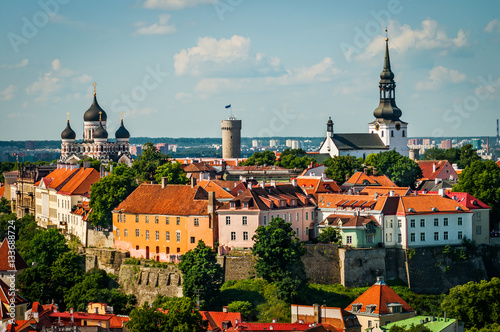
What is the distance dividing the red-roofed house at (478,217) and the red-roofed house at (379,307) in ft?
43.2

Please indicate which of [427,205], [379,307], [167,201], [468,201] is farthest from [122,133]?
[379,307]

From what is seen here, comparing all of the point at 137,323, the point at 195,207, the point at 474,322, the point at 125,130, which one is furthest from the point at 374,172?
the point at 125,130

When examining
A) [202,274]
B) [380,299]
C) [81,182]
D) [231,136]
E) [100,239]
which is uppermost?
[231,136]

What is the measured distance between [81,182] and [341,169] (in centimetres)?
2587

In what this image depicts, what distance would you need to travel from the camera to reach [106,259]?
79938 mm

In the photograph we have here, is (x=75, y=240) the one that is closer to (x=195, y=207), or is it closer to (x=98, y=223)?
(x=98, y=223)

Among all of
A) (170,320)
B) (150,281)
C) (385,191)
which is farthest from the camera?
(385,191)

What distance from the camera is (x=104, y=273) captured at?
7862cm

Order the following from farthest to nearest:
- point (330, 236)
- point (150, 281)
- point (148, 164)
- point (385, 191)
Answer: point (148, 164) < point (385, 191) < point (150, 281) < point (330, 236)

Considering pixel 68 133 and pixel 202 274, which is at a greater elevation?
pixel 68 133

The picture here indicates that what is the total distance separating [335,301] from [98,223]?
23.6 metres

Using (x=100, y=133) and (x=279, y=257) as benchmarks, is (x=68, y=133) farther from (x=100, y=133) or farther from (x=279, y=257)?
(x=279, y=257)

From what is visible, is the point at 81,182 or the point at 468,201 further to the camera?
the point at 81,182

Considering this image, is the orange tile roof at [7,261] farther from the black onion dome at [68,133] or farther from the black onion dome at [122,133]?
the black onion dome at [68,133]
